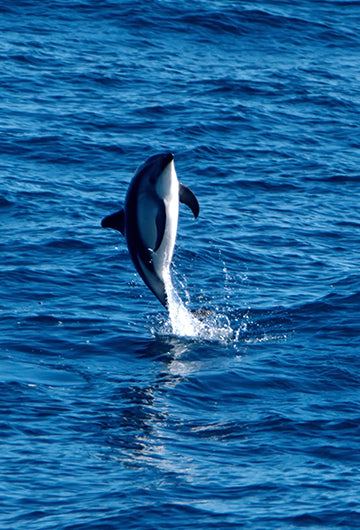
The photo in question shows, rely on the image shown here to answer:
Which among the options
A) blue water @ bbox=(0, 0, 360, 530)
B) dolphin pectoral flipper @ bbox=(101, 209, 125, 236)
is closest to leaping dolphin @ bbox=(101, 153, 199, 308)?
dolphin pectoral flipper @ bbox=(101, 209, 125, 236)

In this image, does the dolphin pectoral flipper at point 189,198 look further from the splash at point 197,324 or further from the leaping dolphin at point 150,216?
the splash at point 197,324

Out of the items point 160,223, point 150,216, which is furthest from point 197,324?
point 150,216

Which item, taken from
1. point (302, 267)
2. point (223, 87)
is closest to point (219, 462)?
point (302, 267)

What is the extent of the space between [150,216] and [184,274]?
5888 mm

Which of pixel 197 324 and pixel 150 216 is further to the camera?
pixel 197 324

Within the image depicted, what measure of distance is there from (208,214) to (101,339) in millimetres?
6701

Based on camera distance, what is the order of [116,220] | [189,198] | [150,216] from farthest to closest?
[189,198]
[116,220]
[150,216]

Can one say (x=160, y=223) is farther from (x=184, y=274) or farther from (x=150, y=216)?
(x=184, y=274)

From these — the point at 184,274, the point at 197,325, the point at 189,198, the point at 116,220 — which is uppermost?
the point at 189,198

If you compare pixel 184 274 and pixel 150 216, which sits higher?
pixel 150 216

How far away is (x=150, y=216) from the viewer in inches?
575

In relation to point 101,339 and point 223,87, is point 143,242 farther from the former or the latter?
point 223,87

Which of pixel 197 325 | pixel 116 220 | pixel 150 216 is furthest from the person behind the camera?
pixel 197 325

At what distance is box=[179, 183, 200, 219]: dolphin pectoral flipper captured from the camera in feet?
49.3
